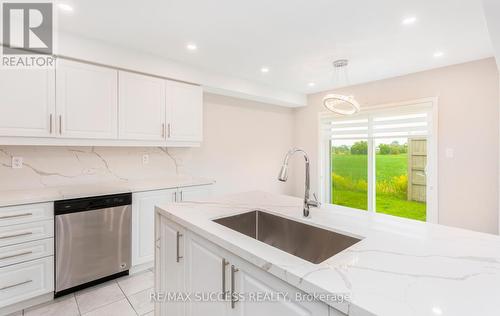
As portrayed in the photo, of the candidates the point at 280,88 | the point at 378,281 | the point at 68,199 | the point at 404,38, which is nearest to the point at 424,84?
the point at 404,38

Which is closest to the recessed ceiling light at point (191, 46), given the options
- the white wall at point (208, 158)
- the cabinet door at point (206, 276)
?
the white wall at point (208, 158)

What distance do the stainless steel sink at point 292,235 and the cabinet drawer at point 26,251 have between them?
1.65m

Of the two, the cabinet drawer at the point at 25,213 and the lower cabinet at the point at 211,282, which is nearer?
the lower cabinet at the point at 211,282

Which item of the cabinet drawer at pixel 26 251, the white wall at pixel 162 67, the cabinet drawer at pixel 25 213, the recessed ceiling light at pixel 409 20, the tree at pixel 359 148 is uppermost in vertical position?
the recessed ceiling light at pixel 409 20

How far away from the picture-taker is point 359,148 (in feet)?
13.8

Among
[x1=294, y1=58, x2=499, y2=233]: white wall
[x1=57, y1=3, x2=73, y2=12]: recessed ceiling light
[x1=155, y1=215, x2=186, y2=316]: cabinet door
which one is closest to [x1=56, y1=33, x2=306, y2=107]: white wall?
[x1=57, y1=3, x2=73, y2=12]: recessed ceiling light

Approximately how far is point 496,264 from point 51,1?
3041mm

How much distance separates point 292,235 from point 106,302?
1.81 metres

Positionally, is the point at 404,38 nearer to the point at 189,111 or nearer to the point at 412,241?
the point at 412,241

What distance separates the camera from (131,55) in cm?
268

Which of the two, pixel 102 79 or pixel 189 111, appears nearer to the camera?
pixel 102 79

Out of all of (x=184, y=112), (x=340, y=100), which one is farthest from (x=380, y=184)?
(x=184, y=112)

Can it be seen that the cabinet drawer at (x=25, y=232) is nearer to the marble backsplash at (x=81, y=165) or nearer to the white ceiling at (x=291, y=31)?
the marble backsplash at (x=81, y=165)

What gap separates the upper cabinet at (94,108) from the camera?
2.11 metres
